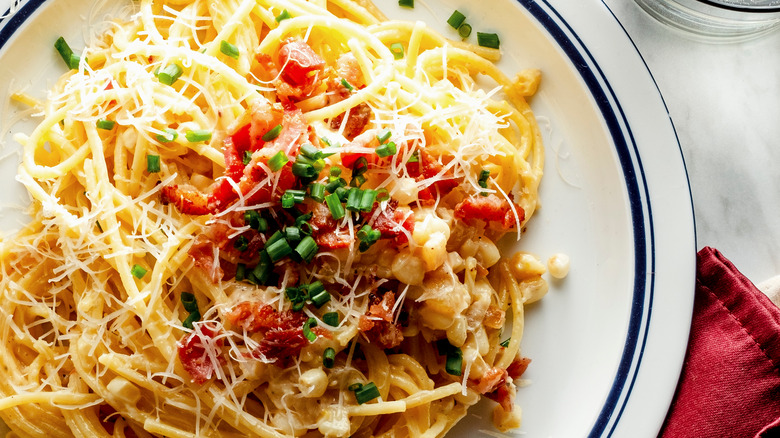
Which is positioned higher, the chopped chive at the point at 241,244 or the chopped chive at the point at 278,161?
the chopped chive at the point at 278,161

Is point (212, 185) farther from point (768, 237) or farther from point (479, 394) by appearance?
point (768, 237)

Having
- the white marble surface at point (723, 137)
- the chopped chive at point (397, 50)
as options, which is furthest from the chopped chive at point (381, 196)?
the white marble surface at point (723, 137)

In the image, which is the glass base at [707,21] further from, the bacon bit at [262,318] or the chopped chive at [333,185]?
the bacon bit at [262,318]

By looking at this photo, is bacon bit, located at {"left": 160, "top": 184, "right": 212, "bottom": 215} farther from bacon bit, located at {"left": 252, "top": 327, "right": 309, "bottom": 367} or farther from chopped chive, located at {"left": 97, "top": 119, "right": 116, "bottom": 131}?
bacon bit, located at {"left": 252, "top": 327, "right": 309, "bottom": 367}

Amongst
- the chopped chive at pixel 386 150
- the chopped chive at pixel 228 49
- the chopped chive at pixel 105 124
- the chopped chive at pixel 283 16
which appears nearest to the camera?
the chopped chive at pixel 386 150

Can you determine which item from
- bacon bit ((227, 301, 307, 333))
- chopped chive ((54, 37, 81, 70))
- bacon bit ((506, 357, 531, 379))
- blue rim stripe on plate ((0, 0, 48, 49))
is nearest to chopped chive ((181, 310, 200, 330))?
bacon bit ((227, 301, 307, 333))

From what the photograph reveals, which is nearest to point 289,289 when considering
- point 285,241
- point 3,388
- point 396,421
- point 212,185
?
point 285,241

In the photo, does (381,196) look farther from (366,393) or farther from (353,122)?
(366,393)
